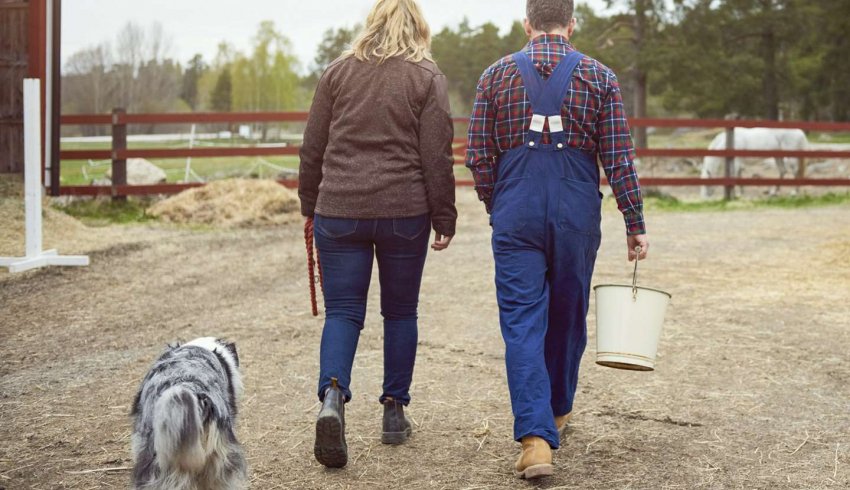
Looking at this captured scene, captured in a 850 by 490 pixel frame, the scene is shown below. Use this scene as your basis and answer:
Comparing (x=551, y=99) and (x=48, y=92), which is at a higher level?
(x=48, y=92)

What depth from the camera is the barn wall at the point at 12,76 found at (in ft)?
A: 27.2

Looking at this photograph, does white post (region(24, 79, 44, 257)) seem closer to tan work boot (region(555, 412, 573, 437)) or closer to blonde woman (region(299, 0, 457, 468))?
blonde woman (region(299, 0, 457, 468))

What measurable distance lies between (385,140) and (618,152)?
0.88m

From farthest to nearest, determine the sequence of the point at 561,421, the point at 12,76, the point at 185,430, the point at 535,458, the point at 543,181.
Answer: the point at 12,76, the point at 561,421, the point at 543,181, the point at 535,458, the point at 185,430

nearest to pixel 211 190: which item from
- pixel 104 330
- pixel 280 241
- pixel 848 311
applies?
pixel 280 241

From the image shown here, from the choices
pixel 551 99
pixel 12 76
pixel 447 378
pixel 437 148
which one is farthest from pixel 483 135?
pixel 12 76

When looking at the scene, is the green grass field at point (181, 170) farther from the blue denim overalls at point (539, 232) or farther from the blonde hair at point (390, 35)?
the blue denim overalls at point (539, 232)

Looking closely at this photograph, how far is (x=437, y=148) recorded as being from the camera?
3.55m

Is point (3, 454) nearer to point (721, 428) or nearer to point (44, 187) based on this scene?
point (721, 428)

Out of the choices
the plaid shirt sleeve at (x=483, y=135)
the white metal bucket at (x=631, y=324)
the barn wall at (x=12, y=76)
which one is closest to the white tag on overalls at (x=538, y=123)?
the plaid shirt sleeve at (x=483, y=135)

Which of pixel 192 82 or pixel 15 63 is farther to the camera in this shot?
pixel 192 82

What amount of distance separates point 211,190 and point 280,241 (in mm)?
2418

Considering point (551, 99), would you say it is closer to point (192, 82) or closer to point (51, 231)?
point (51, 231)

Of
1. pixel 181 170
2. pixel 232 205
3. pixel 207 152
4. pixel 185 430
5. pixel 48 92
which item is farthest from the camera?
pixel 181 170
